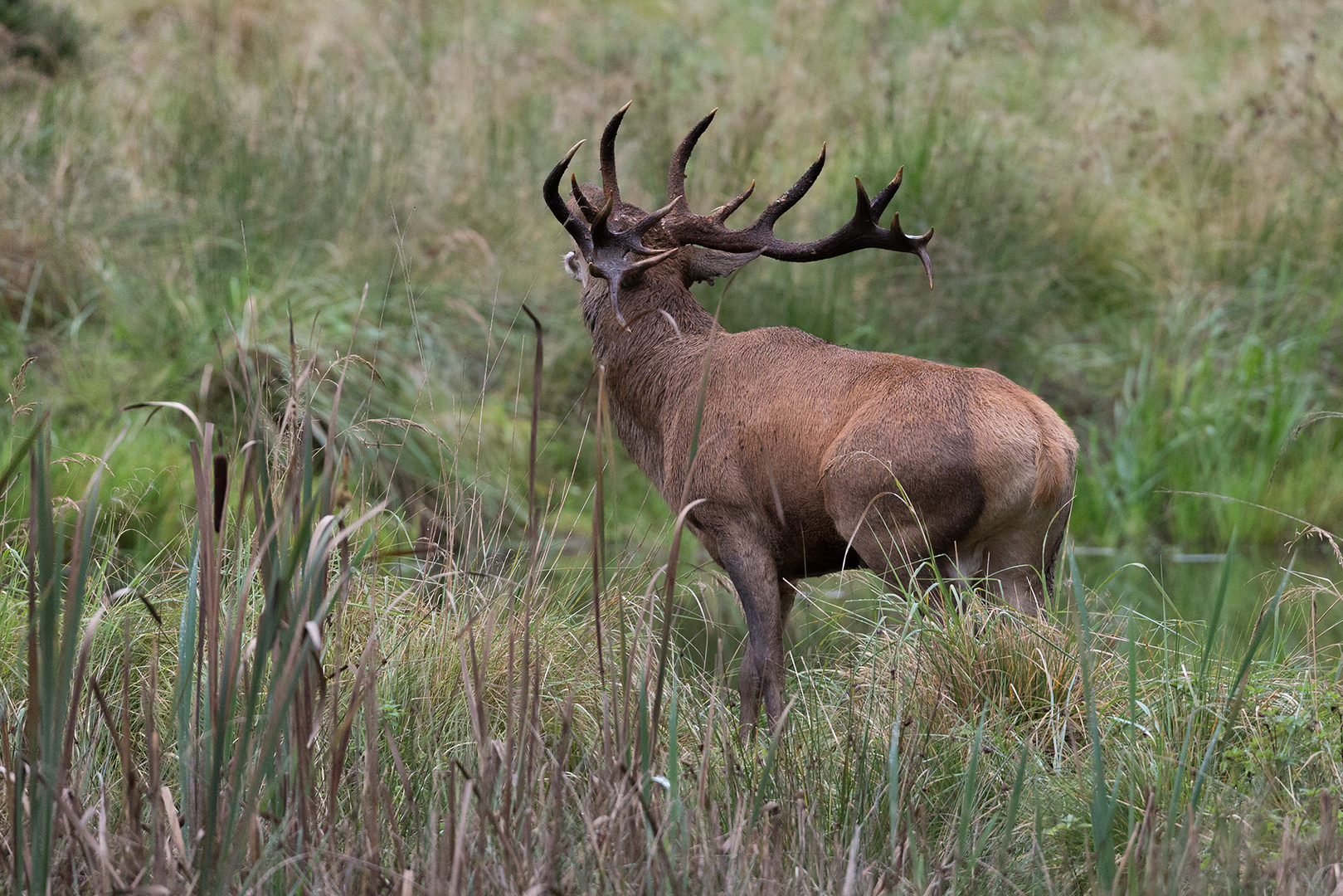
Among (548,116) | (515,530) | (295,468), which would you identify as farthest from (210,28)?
(295,468)

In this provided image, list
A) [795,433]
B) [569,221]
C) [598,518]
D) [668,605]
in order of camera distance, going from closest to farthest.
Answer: [668,605], [598,518], [795,433], [569,221]

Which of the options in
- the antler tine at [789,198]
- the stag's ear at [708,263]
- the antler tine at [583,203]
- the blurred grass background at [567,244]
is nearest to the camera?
the antler tine at [789,198]

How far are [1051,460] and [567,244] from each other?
5.33 m

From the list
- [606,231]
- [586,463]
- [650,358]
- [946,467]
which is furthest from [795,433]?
[586,463]

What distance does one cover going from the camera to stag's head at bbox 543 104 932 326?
13.4 ft

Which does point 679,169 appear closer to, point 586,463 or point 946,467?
point 946,467

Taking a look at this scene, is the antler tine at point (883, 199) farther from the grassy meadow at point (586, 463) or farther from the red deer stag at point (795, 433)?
the grassy meadow at point (586, 463)

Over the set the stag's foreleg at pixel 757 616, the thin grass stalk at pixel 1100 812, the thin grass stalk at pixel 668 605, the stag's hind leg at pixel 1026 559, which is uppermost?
the thin grass stalk at pixel 668 605

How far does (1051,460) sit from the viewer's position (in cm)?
358

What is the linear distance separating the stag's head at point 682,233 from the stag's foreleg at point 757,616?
2.56ft

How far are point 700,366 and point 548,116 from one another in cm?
618

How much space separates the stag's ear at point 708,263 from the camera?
464 cm

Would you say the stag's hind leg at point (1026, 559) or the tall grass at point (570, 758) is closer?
the tall grass at point (570, 758)

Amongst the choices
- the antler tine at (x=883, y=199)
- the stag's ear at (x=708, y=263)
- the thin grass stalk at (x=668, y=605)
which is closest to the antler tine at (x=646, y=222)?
the stag's ear at (x=708, y=263)
